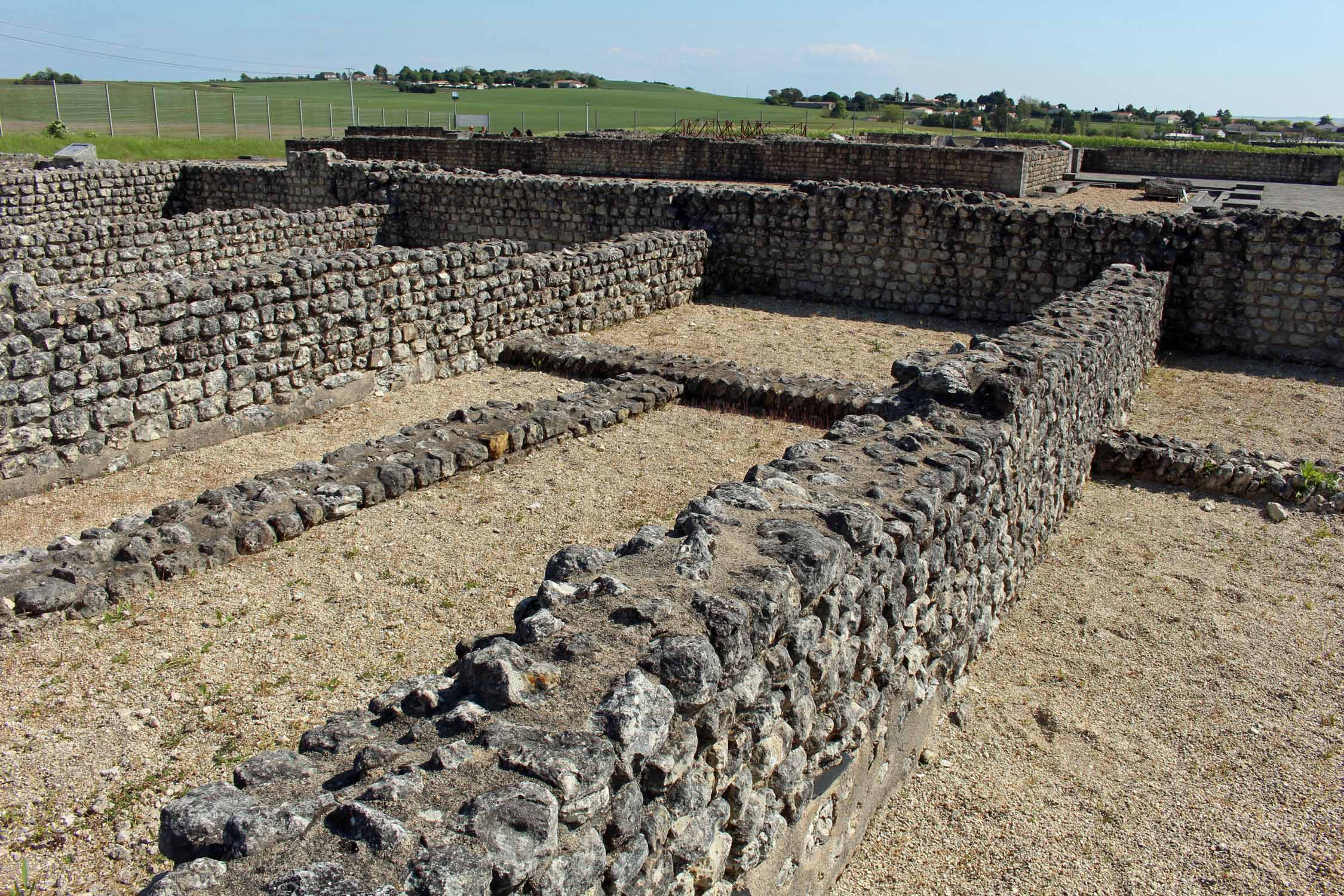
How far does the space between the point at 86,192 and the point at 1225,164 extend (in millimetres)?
37563

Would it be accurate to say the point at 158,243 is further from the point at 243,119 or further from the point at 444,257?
the point at 243,119

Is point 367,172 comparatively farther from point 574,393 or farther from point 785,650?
point 785,650

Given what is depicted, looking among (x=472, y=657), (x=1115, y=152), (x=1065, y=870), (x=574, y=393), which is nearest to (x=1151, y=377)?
(x=574, y=393)

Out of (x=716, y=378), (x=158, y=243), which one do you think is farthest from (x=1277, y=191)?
(x=158, y=243)

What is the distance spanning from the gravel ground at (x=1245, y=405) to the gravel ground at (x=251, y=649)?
18.3 feet

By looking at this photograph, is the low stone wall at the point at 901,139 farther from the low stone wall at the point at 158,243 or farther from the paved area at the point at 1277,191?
the low stone wall at the point at 158,243

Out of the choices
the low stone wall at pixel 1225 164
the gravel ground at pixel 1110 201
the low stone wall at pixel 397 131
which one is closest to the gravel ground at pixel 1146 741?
the gravel ground at pixel 1110 201

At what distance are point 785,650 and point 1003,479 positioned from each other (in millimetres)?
3072

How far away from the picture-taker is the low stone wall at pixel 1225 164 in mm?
36625

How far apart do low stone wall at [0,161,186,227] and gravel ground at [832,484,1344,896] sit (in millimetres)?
16593

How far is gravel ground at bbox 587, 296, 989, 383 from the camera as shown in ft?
41.6

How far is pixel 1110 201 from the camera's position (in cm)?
2667

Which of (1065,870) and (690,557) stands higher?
(690,557)

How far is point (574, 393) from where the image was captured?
404 inches
